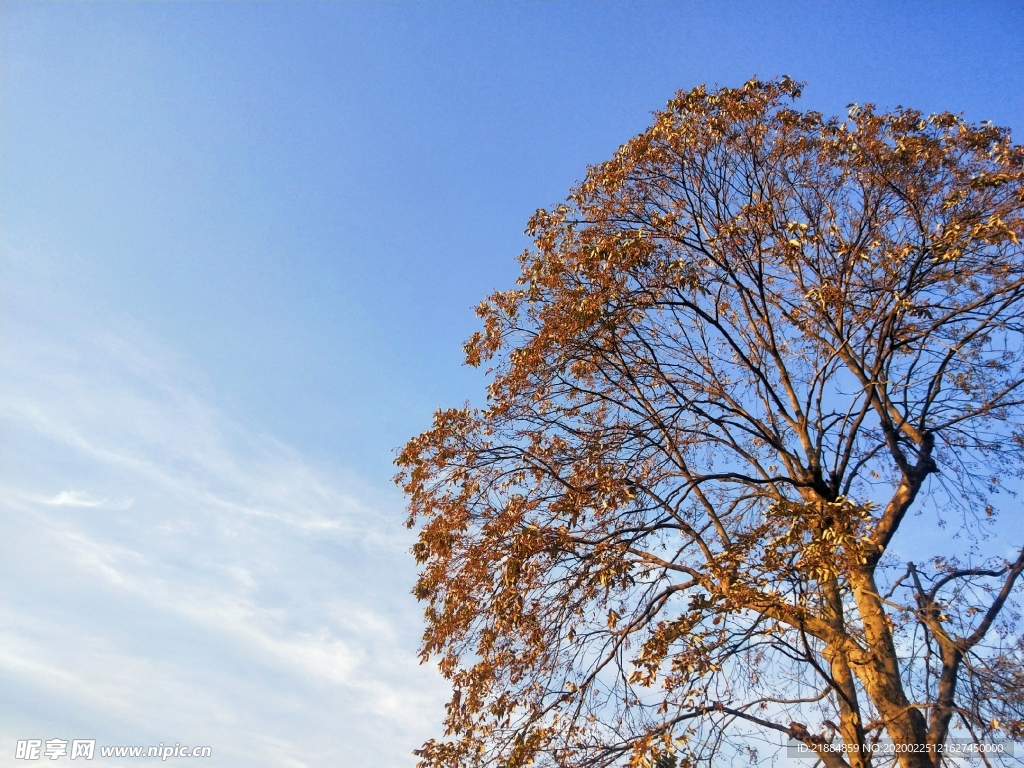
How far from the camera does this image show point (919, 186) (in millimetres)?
9359

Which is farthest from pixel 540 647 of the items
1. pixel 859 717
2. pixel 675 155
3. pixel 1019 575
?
pixel 675 155

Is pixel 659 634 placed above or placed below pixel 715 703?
above

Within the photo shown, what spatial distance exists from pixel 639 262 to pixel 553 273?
45.9 inches

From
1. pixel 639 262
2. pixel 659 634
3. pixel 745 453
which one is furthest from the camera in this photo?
pixel 745 453

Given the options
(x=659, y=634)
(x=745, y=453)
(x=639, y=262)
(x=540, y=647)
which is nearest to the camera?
(x=659, y=634)

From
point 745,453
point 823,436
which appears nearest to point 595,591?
point 745,453

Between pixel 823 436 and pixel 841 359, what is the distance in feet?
3.57

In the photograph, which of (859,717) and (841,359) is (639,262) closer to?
(841,359)

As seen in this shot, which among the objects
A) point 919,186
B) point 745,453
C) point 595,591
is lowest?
point 595,591

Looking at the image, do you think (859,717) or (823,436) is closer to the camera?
(859,717)

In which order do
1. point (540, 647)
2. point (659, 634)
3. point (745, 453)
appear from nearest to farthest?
point (659, 634)
point (540, 647)
point (745, 453)

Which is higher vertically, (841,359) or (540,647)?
(841,359)

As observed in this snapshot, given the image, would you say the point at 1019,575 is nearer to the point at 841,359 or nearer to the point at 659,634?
the point at 841,359

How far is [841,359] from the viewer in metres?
9.84
